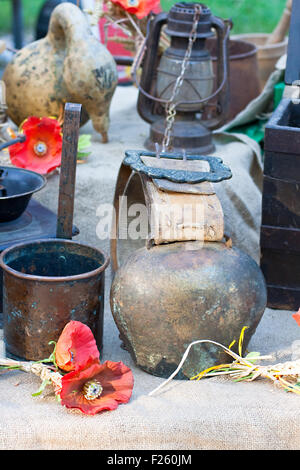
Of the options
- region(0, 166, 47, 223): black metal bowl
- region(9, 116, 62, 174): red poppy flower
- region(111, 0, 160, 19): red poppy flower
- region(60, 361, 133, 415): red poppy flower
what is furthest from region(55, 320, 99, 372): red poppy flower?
region(111, 0, 160, 19): red poppy flower

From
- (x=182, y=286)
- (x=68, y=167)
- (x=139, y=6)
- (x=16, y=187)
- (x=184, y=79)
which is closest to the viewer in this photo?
(x=182, y=286)

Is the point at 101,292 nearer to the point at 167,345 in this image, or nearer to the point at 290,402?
the point at 167,345

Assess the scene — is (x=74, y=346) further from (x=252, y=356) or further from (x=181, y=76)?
(x=181, y=76)

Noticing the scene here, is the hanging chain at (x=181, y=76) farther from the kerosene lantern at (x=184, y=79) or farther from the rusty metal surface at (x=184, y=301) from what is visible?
the rusty metal surface at (x=184, y=301)

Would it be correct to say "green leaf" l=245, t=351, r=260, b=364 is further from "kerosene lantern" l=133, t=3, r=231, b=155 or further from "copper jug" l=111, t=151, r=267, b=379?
"kerosene lantern" l=133, t=3, r=231, b=155

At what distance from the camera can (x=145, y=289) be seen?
1.63 meters

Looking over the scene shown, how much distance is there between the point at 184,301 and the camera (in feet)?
5.28

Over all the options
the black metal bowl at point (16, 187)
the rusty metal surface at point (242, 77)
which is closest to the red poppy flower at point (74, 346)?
the black metal bowl at point (16, 187)

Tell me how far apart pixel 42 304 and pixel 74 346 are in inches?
5.3

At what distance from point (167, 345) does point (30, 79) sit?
4.38 feet

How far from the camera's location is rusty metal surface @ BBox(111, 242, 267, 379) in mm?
1613

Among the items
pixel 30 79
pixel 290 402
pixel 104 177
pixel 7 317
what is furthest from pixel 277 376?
pixel 30 79

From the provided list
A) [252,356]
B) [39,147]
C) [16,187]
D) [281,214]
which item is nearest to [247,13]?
[39,147]

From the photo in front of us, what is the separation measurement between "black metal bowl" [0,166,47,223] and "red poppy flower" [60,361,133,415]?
62 centimetres
